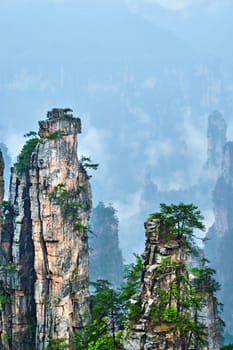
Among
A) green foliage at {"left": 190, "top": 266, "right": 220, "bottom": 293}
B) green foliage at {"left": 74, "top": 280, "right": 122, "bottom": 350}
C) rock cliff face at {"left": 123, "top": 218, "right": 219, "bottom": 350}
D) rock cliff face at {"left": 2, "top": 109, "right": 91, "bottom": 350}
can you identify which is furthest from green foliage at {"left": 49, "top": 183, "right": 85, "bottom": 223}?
rock cliff face at {"left": 123, "top": 218, "right": 219, "bottom": 350}

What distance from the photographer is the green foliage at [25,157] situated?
103 ft

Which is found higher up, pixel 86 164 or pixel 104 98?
pixel 104 98

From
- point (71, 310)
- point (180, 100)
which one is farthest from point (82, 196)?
point (180, 100)

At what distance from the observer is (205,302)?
922 inches

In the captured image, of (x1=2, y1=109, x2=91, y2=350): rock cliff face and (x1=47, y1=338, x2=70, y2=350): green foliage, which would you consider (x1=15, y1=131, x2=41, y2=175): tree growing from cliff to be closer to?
(x1=2, y1=109, x2=91, y2=350): rock cliff face

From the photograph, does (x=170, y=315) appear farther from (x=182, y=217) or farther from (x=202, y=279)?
(x=202, y=279)

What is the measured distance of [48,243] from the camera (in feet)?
100

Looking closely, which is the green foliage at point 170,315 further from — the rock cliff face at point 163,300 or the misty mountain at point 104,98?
the misty mountain at point 104,98

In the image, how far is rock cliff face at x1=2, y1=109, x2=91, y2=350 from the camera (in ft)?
99.9

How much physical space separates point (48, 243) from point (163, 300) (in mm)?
13538

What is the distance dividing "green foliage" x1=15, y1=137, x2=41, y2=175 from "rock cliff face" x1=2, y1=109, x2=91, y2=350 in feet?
0.19

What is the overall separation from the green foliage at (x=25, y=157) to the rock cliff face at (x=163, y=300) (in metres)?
13.4

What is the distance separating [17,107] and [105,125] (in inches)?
1099

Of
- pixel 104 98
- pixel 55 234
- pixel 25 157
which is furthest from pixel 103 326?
pixel 104 98
